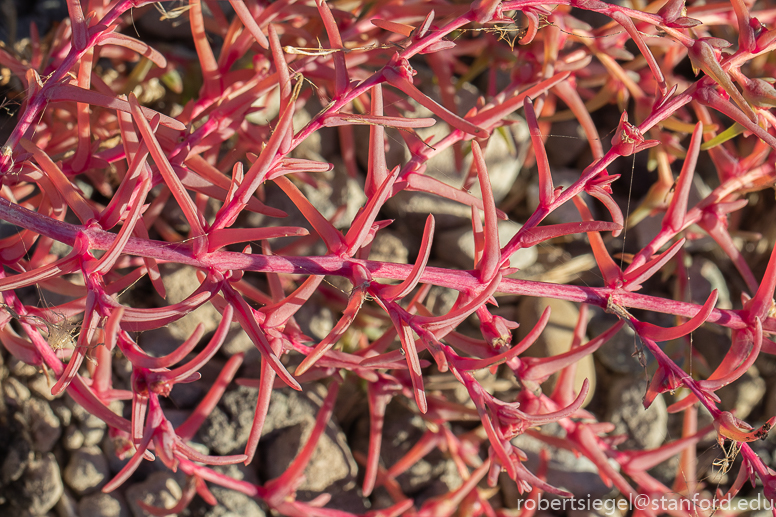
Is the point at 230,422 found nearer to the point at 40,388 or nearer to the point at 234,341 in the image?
the point at 234,341

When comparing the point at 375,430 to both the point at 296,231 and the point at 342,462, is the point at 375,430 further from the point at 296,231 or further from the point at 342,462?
the point at 296,231

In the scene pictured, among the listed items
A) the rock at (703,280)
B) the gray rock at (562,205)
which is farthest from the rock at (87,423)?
the rock at (703,280)

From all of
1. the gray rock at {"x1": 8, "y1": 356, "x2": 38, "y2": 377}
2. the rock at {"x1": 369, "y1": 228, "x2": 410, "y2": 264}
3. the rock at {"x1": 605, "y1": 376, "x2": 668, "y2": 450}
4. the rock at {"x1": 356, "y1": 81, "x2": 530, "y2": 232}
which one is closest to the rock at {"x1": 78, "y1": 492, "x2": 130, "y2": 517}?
the gray rock at {"x1": 8, "y1": 356, "x2": 38, "y2": 377}

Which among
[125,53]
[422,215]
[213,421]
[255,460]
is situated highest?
[125,53]

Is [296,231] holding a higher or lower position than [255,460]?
higher

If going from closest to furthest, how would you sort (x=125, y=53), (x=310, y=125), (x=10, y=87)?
(x=310, y=125) < (x=125, y=53) < (x=10, y=87)

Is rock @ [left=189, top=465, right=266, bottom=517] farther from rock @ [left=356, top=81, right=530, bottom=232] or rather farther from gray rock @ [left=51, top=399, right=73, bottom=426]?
rock @ [left=356, top=81, right=530, bottom=232]

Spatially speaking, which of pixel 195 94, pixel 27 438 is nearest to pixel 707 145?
pixel 195 94

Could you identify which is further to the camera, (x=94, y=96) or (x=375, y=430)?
(x=375, y=430)
